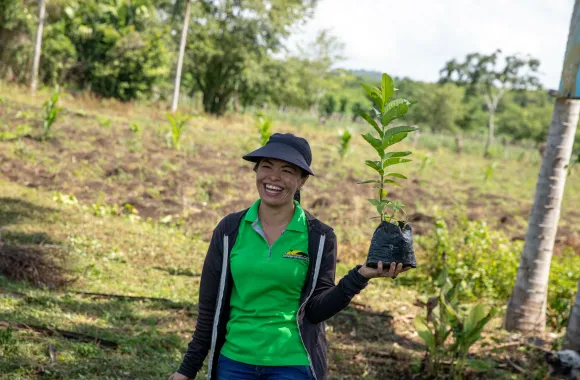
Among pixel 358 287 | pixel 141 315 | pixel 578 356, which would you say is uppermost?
pixel 358 287

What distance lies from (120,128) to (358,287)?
44.7 feet

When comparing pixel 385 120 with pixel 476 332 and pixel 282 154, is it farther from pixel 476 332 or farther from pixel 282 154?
pixel 476 332

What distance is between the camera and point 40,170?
952 cm

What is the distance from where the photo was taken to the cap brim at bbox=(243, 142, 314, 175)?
1.99 m

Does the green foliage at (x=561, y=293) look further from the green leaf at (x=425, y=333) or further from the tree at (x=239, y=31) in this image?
the tree at (x=239, y=31)

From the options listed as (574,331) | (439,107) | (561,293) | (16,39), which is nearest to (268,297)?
(574,331)

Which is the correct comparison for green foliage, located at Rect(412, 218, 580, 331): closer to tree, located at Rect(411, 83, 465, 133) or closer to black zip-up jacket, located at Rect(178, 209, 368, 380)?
black zip-up jacket, located at Rect(178, 209, 368, 380)

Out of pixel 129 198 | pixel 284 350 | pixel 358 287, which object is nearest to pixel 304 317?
pixel 284 350

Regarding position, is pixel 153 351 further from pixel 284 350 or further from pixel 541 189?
pixel 541 189

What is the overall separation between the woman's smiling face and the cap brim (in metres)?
0.05

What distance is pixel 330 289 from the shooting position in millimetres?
2021

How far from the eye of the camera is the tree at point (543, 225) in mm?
5008

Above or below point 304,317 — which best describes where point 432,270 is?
below

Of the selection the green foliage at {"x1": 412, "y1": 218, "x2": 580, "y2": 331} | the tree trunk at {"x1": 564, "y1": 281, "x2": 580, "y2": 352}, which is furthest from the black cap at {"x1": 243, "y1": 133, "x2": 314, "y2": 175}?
the green foliage at {"x1": 412, "y1": 218, "x2": 580, "y2": 331}
